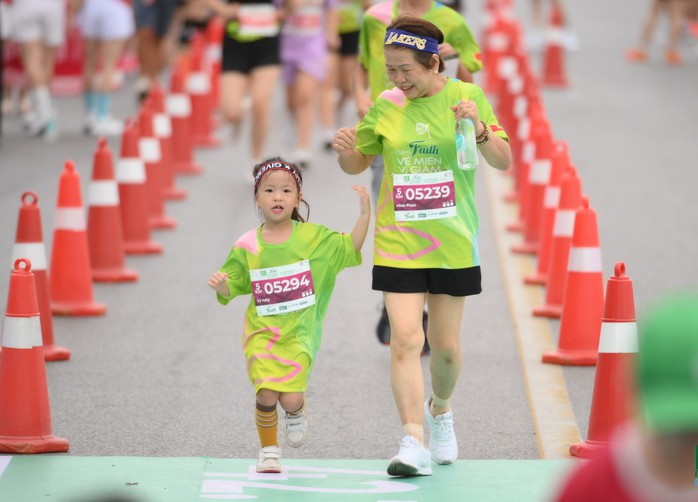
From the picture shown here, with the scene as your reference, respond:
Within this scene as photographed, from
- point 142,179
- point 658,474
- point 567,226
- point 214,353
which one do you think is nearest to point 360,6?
point 142,179

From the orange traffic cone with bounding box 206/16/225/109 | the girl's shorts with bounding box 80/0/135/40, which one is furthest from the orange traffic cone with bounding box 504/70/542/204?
the orange traffic cone with bounding box 206/16/225/109

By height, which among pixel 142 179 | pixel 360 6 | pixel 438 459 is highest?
pixel 360 6

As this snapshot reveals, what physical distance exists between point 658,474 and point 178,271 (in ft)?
27.4

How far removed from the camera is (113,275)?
10578 mm

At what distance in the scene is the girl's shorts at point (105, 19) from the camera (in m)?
16.9

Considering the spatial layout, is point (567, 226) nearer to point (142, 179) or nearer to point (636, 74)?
point (142, 179)

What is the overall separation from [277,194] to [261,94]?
7783 millimetres

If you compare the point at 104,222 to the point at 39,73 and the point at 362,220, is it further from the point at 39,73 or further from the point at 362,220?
the point at 39,73

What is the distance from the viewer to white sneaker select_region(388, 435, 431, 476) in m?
6.15

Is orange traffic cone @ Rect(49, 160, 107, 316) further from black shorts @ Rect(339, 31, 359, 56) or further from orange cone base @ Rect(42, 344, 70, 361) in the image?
black shorts @ Rect(339, 31, 359, 56)

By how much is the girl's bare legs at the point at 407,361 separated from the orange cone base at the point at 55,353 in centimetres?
278

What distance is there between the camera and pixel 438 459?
6.55m

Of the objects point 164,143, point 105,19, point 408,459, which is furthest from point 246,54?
point 408,459

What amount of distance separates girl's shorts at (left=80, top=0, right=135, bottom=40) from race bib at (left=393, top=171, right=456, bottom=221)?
11.1 metres
